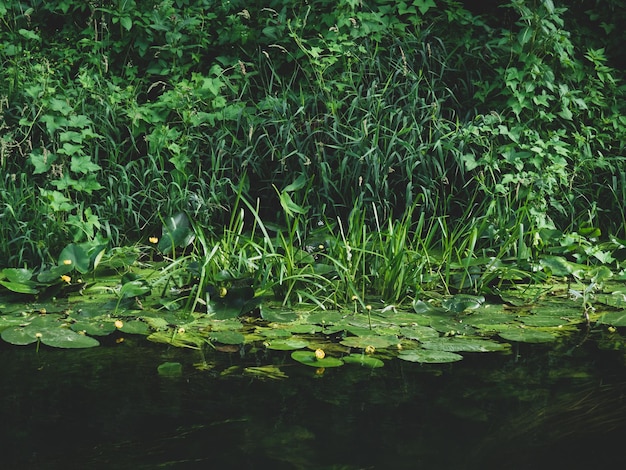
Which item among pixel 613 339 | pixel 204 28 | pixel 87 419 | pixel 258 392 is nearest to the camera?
pixel 87 419

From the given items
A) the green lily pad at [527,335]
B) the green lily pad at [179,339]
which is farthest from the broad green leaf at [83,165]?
the green lily pad at [527,335]

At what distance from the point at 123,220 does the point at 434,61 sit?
6.99ft

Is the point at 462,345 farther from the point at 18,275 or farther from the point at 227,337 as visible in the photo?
the point at 18,275

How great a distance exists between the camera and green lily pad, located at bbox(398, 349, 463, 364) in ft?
9.59

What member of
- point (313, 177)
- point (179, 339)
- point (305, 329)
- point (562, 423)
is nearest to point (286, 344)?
point (305, 329)

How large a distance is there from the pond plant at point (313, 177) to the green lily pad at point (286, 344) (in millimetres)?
11

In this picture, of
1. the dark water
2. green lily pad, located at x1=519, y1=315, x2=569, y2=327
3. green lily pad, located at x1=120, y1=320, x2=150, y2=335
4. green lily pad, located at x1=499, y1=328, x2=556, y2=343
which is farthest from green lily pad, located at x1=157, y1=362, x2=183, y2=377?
green lily pad, located at x1=519, y1=315, x2=569, y2=327

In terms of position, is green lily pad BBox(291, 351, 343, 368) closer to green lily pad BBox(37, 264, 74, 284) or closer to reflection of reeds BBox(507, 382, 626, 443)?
reflection of reeds BBox(507, 382, 626, 443)

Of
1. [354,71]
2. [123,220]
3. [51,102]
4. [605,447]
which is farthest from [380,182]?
[605,447]

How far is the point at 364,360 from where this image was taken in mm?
2941

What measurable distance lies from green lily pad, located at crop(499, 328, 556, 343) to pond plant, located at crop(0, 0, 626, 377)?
0.01 m

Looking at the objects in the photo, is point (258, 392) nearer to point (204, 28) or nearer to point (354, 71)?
point (354, 71)

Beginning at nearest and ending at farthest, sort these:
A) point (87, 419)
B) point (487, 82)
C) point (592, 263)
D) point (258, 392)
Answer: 1. point (87, 419)
2. point (258, 392)
3. point (592, 263)
4. point (487, 82)

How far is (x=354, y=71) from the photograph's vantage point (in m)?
5.00
